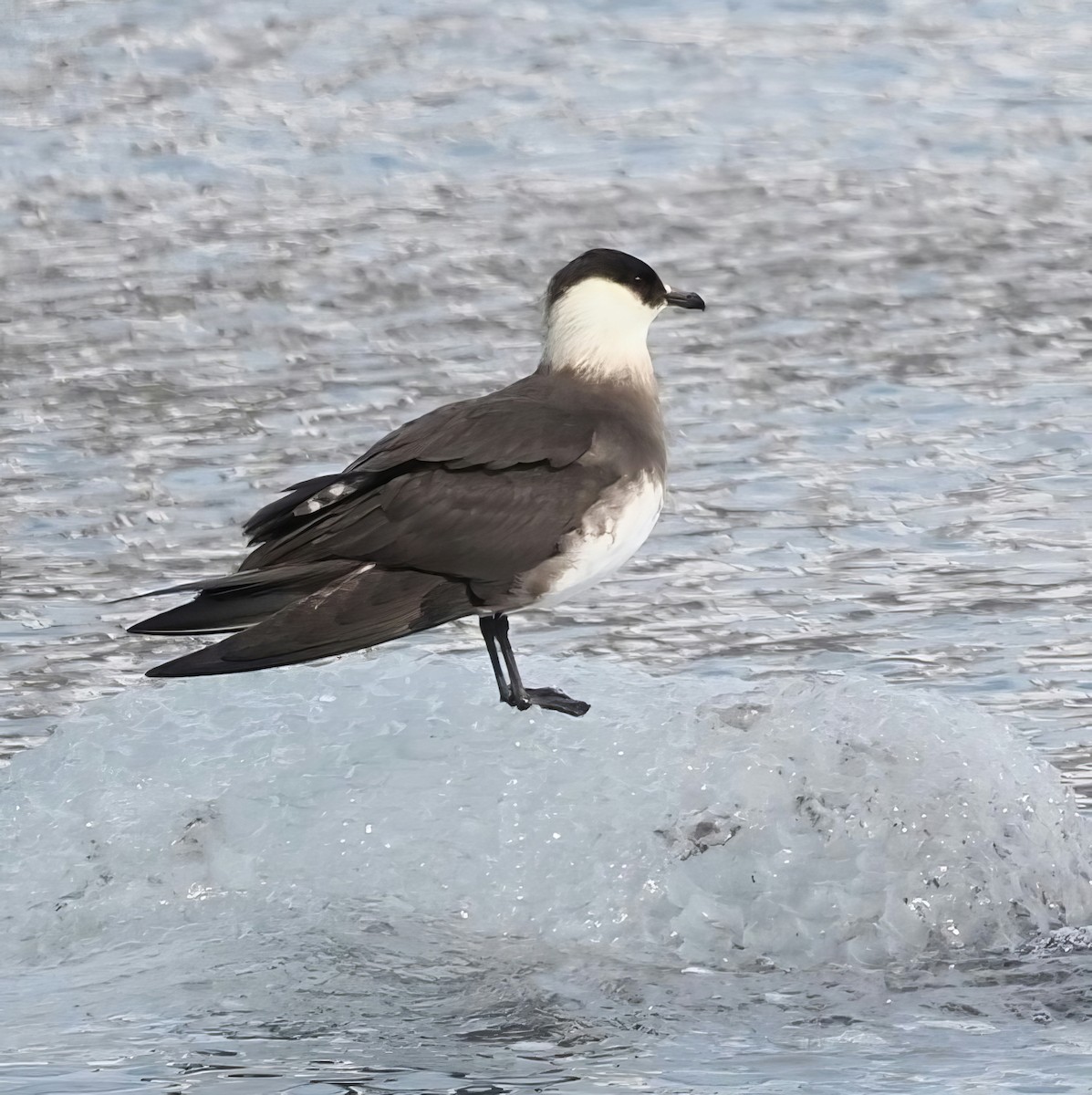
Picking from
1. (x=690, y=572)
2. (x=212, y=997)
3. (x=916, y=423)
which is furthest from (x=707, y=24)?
(x=212, y=997)

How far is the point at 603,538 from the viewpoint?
5672 mm

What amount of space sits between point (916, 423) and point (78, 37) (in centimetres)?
964

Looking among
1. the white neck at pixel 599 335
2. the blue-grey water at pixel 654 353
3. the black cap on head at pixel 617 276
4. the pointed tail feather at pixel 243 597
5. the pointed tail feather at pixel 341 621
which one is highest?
the black cap on head at pixel 617 276

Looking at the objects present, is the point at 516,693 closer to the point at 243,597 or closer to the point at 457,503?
the point at 457,503

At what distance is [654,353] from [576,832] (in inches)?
224

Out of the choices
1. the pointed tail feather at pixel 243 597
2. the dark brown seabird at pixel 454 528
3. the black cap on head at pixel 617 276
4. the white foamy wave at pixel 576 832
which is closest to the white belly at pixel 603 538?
the dark brown seabird at pixel 454 528

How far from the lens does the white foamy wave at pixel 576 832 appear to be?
5285mm

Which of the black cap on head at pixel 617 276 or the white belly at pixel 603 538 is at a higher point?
the black cap on head at pixel 617 276

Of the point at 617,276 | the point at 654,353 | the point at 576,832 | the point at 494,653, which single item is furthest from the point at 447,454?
the point at 654,353

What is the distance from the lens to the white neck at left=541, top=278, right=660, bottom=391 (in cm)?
607

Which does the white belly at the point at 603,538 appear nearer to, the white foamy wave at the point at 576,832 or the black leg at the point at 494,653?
the black leg at the point at 494,653

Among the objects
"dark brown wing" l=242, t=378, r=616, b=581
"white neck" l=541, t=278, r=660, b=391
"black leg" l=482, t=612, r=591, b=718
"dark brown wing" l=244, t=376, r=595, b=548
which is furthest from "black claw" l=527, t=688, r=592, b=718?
"white neck" l=541, t=278, r=660, b=391

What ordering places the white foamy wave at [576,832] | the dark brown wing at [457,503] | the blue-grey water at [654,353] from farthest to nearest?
1. the dark brown wing at [457,503]
2. the white foamy wave at [576,832]
3. the blue-grey water at [654,353]

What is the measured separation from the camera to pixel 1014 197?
13531mm
